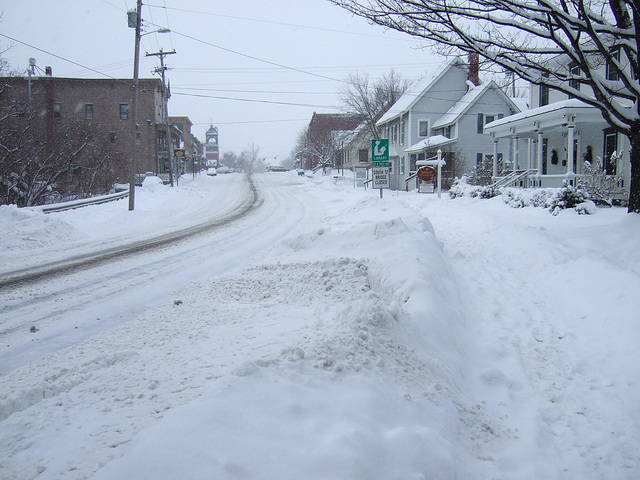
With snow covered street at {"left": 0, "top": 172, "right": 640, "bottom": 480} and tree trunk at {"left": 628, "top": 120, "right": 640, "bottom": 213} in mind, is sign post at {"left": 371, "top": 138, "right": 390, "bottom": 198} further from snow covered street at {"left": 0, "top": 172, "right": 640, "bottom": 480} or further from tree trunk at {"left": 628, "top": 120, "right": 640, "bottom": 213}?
tree trunk at {"left": 628, "top": 120, "right": 640, "bottom": 213}

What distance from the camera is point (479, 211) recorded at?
15117 millimetres

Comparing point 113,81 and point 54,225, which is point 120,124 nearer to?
point 113,81

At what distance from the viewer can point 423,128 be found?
37.8 meters

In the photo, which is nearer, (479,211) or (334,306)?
(334,306)

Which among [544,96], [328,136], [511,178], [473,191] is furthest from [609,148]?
[328,136]

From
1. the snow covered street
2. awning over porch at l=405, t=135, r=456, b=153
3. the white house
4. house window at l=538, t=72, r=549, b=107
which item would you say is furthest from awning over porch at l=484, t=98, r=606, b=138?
the snow covered street

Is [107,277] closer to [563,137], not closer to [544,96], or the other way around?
[563,137]

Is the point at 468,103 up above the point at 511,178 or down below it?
above

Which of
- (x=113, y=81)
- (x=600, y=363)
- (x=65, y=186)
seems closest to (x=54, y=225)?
(x=600, y=363)

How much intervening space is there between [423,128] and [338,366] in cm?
3675

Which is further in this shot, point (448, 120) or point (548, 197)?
point (448, 120)

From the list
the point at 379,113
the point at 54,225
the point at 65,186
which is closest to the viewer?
the point at 54,225

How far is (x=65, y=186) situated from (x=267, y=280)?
24367 millimetres

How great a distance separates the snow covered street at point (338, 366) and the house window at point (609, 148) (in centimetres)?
1304
